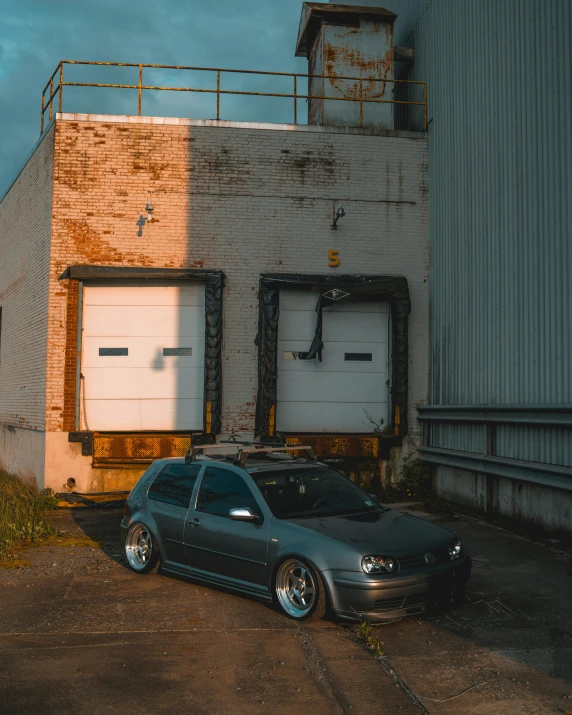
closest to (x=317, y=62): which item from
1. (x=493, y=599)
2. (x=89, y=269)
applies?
(x=89, y=269)

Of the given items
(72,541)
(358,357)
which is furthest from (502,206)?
(72,541)

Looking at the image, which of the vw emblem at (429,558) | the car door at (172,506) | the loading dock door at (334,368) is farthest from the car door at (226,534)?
the loading dock door at (334,368)

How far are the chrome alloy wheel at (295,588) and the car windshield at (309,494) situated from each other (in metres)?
0.57

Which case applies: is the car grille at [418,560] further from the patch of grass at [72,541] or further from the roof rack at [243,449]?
the patch of grass at [72,541]

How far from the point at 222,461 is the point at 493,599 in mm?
3090

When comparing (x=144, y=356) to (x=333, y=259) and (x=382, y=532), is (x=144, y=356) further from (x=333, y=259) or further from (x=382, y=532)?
(x=382, y=532)

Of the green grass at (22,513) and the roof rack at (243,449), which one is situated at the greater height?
the roof rack at (243,449)

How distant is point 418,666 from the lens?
5.65 m

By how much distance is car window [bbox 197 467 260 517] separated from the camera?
25.0 feet

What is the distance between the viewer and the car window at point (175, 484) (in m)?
8.24

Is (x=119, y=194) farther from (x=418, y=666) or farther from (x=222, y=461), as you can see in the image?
(x=418, y=666)

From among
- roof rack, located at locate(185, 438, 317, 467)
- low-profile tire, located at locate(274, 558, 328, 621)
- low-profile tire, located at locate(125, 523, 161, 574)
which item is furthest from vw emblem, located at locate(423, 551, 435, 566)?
low-profile tire, located at locate(125, 523, 161, 574)

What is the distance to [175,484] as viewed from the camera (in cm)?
845

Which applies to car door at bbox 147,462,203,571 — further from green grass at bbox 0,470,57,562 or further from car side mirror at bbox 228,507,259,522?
green grass at bbox 0,470,57,562
